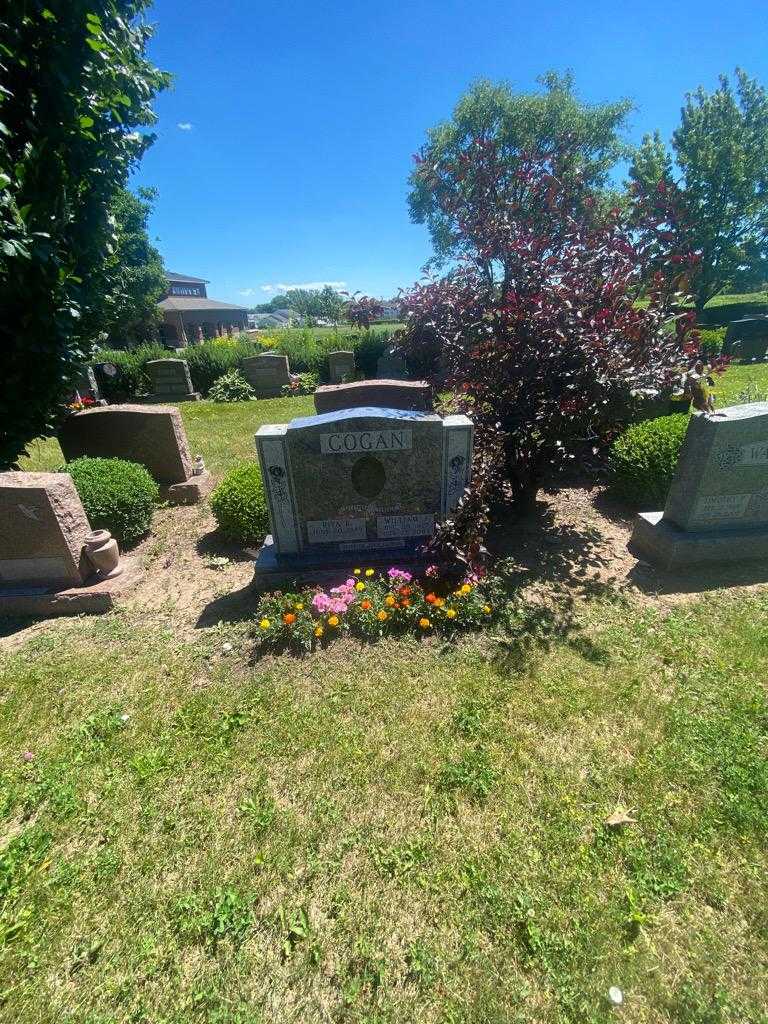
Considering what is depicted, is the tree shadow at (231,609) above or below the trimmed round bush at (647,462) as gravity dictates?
below

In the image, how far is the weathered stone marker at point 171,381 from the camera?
16.9 metres

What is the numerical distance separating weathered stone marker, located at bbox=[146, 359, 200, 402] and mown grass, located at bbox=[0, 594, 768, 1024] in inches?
611

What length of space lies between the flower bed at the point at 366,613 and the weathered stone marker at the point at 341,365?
629 inches

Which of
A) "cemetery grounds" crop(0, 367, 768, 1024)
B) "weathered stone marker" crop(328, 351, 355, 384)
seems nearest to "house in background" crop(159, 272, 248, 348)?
"weathered stone marker" crop(328, 351, 355, 384)

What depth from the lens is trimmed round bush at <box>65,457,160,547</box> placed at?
546 cm

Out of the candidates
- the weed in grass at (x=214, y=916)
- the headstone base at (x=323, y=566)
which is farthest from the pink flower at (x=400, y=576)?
the weed in grass at (x=214, y=916)

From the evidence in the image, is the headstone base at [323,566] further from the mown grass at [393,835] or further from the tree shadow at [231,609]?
the mown grass at [393,835]

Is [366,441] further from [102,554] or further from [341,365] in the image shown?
[341,365]

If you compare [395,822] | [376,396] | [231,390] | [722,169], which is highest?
[722,169]

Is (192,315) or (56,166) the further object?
(192,315)

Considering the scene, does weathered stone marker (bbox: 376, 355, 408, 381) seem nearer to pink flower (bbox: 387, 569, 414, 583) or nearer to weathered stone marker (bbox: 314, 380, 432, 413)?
weathered stone marker (bbox: 314, 380, 432, 413)

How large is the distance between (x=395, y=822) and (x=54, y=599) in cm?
399

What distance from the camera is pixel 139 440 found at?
7.20 m

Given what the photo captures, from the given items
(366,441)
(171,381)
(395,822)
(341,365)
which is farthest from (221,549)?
(341,365)
